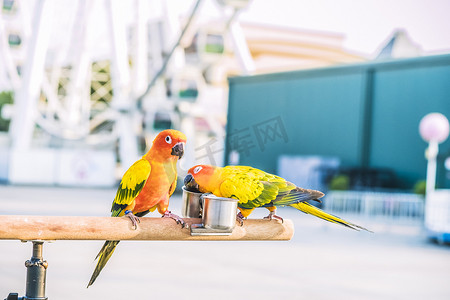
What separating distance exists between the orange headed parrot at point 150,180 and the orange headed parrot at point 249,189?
0.27 feet

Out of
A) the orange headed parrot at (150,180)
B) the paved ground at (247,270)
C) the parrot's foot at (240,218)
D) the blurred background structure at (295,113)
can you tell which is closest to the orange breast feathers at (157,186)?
the orange headed parrot at (150,180)

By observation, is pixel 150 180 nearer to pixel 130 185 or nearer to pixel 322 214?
pixel 130 185

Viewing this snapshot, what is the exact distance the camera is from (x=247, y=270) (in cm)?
666

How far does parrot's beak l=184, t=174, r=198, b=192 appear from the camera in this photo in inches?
90.4

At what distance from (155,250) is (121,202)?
555cm

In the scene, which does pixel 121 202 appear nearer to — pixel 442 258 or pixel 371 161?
pixel 442 258

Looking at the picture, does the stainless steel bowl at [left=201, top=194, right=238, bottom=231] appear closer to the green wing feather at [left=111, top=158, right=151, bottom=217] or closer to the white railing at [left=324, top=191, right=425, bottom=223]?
the green wing feather at [left=111, top=158, right=151, bottom=217]

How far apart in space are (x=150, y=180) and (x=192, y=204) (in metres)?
A: 0.20

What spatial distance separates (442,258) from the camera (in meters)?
8.44

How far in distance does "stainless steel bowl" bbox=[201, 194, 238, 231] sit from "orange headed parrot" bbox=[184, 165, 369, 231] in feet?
0.28

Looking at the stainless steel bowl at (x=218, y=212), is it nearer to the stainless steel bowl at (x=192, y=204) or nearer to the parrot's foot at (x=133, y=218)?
the stainless steel bowl at (x=192, y=204)

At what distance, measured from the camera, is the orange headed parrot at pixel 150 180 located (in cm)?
225

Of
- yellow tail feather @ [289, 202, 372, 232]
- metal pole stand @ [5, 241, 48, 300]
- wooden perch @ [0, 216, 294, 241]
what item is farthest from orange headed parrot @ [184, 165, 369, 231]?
metal pole stand @ [5, 241, 48, 300]

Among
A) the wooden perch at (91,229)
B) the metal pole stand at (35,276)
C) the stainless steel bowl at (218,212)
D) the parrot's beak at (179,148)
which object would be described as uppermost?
the parrot's beak at (179,148)
